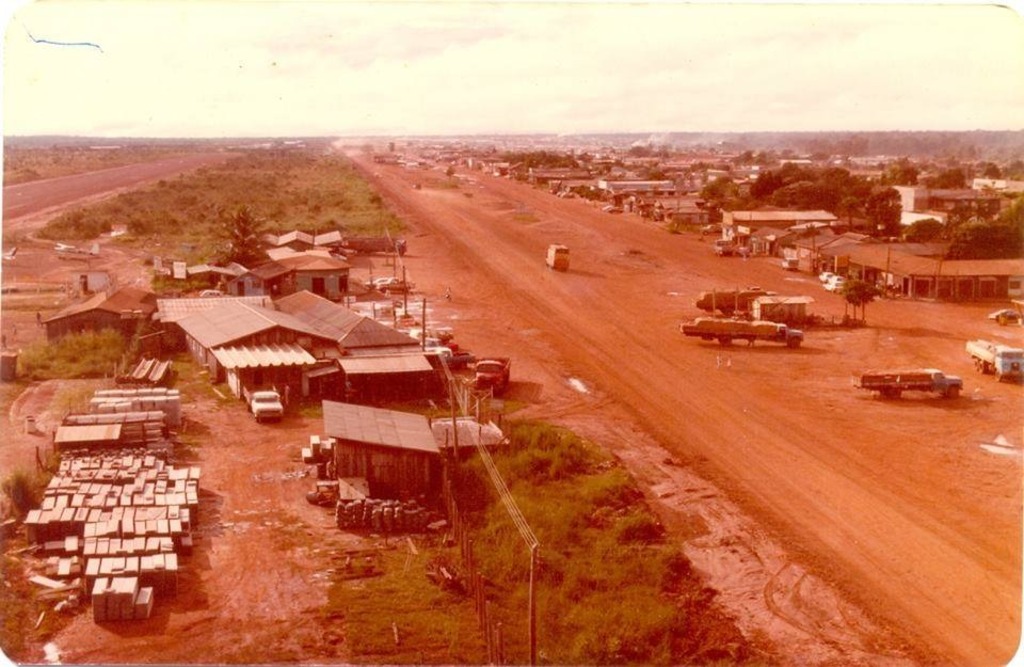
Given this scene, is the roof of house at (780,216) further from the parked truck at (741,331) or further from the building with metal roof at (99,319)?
the building with metal roof at (99,319)

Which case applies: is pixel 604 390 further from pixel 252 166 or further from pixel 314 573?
pixel 252 166

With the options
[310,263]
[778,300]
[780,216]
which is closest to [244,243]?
[310,263]

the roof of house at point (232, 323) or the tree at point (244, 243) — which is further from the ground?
the tree at point (244, 243)

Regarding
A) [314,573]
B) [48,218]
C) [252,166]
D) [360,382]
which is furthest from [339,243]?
[252,166]

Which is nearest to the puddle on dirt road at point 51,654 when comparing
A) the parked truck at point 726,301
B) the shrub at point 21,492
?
the shrub at point 21,492

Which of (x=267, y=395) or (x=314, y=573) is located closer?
(x=314, y=573)

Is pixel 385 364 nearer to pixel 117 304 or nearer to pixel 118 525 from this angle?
pixel 117 304
